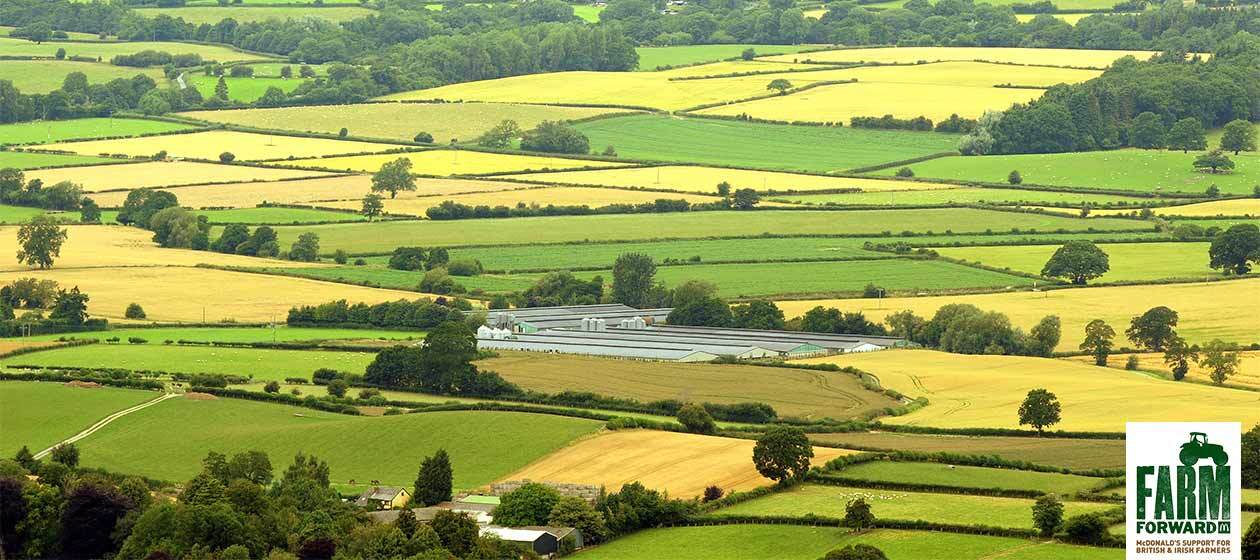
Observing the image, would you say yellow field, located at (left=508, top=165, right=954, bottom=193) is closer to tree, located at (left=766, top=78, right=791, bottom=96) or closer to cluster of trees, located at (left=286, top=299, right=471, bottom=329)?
tree, located at (left=766, top=78, right=791, bottom=96)

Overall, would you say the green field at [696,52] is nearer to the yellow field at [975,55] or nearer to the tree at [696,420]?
the yellow field at [975,55]

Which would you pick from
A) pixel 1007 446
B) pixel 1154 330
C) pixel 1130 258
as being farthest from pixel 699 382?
pixel 1130 258

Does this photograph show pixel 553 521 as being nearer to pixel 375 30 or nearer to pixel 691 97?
pixel 691 97

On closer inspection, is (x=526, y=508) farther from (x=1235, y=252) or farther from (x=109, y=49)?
(x=109, y=49)

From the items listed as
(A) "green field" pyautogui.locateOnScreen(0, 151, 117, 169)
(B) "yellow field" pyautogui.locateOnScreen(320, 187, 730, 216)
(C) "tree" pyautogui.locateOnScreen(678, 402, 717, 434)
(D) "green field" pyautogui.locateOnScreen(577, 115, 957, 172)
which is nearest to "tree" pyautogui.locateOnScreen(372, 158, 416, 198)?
(B) "yellow field" pyautogui.locateOnScreen(320, 187, 730, 216)

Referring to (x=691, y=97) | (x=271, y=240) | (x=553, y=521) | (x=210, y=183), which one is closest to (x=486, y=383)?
(x=553, y=521)

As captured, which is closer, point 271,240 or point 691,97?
point 271,240
